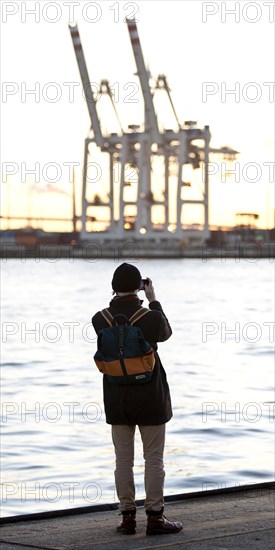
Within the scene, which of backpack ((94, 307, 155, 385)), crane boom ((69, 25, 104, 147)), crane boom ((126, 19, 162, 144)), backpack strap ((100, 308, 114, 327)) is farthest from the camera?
crane boom ((69, 25, 104, 147))

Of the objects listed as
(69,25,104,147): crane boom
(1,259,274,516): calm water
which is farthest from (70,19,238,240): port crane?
(1,259,274,516): calm water

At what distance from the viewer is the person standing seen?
5.36 metres

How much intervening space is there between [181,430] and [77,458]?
2.22 meters

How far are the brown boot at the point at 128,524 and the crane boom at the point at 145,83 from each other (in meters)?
92.1

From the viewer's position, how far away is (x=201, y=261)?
131 metres

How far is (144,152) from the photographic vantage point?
100 m

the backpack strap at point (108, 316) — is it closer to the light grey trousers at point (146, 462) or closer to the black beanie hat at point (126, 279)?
the black beanie hat at point (126, 279)

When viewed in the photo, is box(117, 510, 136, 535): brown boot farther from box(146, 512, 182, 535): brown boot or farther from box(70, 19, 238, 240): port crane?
box(70, 19, 238, 240): port crane

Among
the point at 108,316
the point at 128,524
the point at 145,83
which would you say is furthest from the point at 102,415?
the point at 145,83

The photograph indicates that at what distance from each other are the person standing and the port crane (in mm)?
91086

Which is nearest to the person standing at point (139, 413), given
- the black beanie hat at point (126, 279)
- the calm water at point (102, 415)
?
the black beanie hat at point (126, 279)

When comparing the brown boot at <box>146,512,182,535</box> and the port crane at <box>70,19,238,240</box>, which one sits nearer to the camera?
the brown boot at <box>146,512,182,535</box>

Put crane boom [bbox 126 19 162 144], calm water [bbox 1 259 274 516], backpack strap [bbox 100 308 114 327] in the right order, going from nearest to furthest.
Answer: backpack strap [bbox 100 308 114 327], calm water [bbox 1 259 274 516], crane boom [bbox 126 19 162 144]

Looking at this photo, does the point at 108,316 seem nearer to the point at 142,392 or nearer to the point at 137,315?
the point at 137,315
